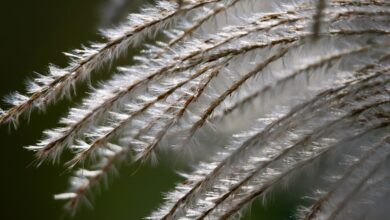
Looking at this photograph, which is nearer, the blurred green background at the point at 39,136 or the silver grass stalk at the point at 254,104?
the silver grass stalk at the point at 254,104

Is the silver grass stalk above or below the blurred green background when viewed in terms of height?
above

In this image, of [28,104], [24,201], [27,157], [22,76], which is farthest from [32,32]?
[28,104]

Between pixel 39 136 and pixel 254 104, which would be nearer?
pixel 254 104

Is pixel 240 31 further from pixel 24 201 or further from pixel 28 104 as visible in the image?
pixel 24 201

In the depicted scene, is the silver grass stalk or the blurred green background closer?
the silver grass stalk

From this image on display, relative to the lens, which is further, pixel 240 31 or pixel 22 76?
pixel 22 76
